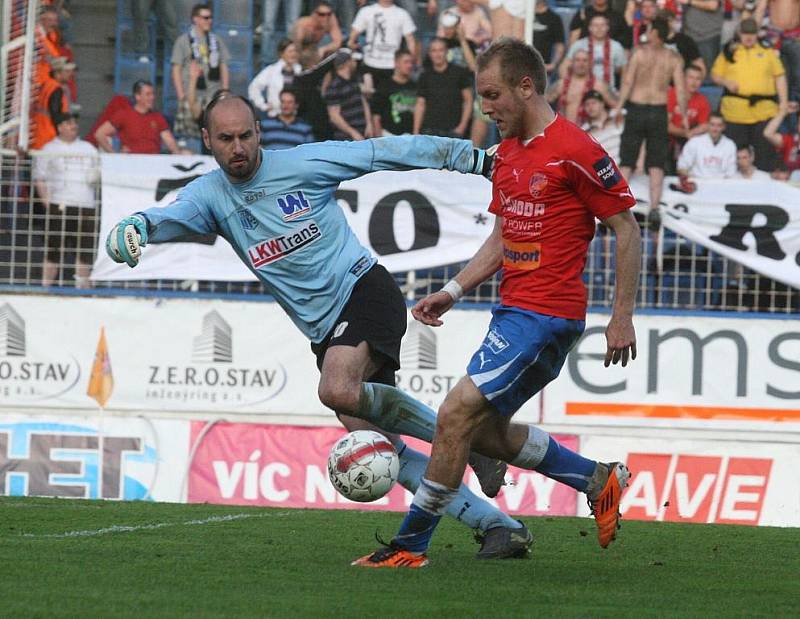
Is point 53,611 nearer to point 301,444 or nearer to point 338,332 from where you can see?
point 338,332

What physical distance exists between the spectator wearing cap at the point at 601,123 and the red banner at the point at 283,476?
2.79 metres

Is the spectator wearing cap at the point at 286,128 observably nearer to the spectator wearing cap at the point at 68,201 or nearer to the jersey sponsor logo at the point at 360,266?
the spectator wearing cap at the point at 68,201

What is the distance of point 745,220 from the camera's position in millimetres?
13039

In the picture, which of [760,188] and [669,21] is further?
[669,21]

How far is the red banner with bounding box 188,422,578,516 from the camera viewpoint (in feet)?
42.7

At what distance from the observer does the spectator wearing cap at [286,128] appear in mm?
14133

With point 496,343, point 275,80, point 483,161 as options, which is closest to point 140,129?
point 275,80

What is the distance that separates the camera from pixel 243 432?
13.2 metres

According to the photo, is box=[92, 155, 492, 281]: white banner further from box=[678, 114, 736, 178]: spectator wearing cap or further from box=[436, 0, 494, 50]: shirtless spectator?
box=[678, 114, 736, 178]: spectator wearing cap

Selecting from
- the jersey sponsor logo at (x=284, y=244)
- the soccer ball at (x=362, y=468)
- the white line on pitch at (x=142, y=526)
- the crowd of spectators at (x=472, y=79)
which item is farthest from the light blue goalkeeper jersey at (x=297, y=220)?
the crowd of spectators at (x=472, y=79)

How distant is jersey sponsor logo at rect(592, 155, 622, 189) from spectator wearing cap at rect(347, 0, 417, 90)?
851cm

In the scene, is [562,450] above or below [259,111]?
below

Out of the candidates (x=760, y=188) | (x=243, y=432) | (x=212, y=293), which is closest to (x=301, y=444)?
(x=243, y=432)

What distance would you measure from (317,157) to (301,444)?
6114 millimetres
